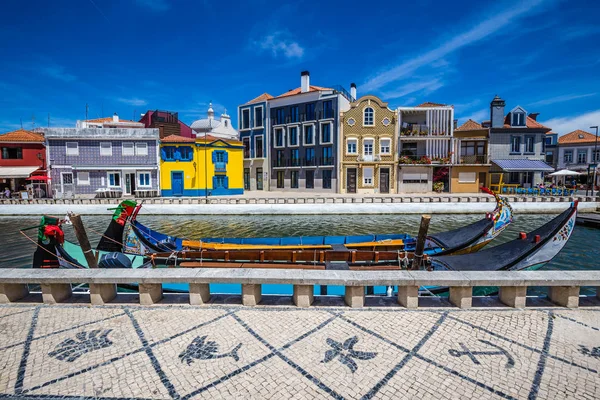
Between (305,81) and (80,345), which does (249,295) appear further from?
(305,81)

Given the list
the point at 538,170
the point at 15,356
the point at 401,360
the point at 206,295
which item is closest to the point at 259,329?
the point at 206,295

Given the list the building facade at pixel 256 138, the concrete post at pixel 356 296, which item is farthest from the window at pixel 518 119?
the concrete post at pixel 356 296

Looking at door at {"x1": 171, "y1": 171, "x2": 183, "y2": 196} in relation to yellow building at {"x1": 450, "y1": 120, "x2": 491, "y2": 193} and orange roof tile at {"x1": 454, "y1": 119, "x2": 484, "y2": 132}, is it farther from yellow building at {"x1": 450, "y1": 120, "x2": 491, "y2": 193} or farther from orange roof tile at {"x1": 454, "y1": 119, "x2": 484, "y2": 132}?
orange roof tile at {"x1": 454, "y1": 119, "x2": 484, "y2": 132}

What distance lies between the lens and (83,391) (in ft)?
11.2

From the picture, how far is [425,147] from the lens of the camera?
3753 centimetres

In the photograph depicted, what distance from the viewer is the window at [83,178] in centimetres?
3250

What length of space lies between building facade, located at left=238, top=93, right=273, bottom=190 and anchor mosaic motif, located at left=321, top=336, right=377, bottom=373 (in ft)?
129

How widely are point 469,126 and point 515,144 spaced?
6041 mm

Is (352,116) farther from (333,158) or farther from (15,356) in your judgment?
(15,356)

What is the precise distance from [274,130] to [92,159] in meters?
21.1

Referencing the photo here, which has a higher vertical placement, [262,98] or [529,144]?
[262,98]

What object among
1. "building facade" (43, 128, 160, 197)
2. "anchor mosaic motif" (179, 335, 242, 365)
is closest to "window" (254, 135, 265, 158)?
"building facade" (43, 128, 160, 197)

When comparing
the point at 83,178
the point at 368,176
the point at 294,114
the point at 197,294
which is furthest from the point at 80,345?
the point at 294,114

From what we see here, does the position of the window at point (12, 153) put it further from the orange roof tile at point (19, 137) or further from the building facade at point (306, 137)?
the building facade at point (306, 137)
